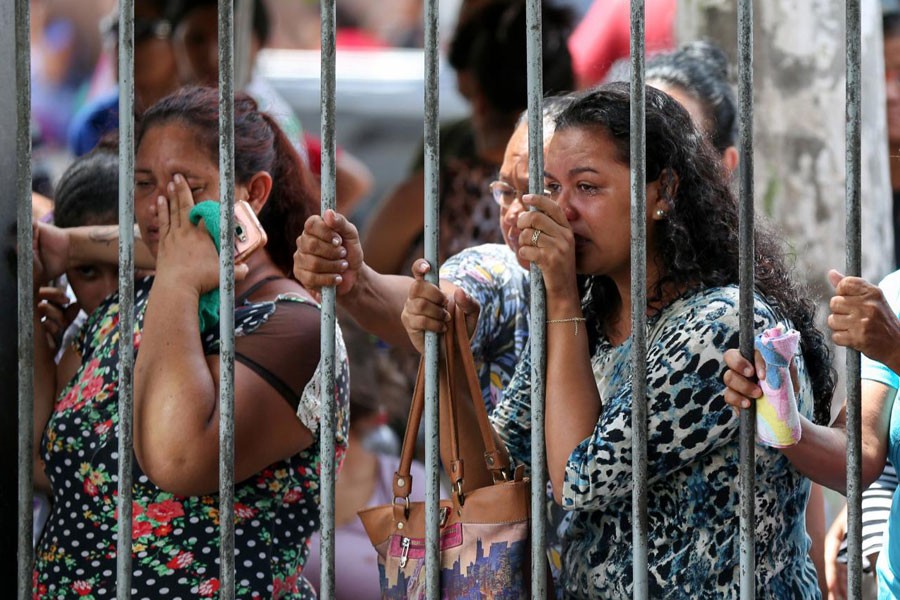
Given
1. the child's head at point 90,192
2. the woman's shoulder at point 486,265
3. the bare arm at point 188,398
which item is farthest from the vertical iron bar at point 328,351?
the child's head at point 90,192

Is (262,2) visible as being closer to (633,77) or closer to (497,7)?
(497,7)

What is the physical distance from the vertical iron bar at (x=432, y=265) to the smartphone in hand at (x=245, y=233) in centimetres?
42

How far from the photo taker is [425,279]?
221 cm

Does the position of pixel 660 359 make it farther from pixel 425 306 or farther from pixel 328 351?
pixel 328 351

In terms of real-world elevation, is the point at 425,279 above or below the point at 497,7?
below

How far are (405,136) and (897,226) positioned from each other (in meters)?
4.05

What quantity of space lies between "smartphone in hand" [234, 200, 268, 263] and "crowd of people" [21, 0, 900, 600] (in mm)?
28

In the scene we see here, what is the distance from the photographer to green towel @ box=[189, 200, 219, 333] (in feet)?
8.00

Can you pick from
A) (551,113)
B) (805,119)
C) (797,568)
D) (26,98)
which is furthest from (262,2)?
(797,568)

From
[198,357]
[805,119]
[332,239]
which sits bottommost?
[198,357]

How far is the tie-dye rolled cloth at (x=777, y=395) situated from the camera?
198cm

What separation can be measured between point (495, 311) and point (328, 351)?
0.85 meters

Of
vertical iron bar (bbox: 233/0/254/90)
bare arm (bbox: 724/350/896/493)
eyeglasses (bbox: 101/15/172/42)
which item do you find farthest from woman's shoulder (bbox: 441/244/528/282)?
eyeglasses (bbox: 101/15/172/42)

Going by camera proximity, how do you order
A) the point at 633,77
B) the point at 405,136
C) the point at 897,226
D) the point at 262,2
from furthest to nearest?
the point at 405,136 < the point at 262,2 < the point at 897,226 < the point at 633,77
